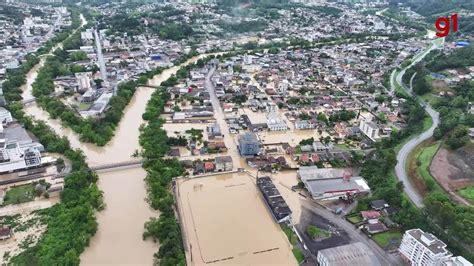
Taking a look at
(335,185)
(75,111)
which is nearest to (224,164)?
(335,185)

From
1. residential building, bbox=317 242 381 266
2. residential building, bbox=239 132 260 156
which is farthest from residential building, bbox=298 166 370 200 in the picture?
residential building, bbox=317 242 381 266

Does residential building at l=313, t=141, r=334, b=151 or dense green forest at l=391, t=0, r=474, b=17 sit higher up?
dense green forest at l=391, t=0, r=474, b=17

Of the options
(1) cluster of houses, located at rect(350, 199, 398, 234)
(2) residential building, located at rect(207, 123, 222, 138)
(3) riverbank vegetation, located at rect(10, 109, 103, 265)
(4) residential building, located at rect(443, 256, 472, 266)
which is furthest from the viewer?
(2) residential building, located at rect(207, 123, 222, 138)

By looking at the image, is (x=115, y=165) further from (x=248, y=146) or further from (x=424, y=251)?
(x=424, y=251)

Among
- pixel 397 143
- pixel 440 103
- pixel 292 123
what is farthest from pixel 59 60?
pixel 440 103

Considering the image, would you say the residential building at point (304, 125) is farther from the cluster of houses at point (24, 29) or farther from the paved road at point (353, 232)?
the cluster of houses at point (24, 29)

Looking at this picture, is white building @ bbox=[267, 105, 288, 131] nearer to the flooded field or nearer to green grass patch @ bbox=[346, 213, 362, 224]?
the flooded field

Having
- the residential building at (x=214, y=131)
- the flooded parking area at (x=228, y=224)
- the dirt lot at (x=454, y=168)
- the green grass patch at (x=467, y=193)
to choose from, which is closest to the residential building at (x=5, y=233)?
the flooded parking area at (x=228, y=224)
